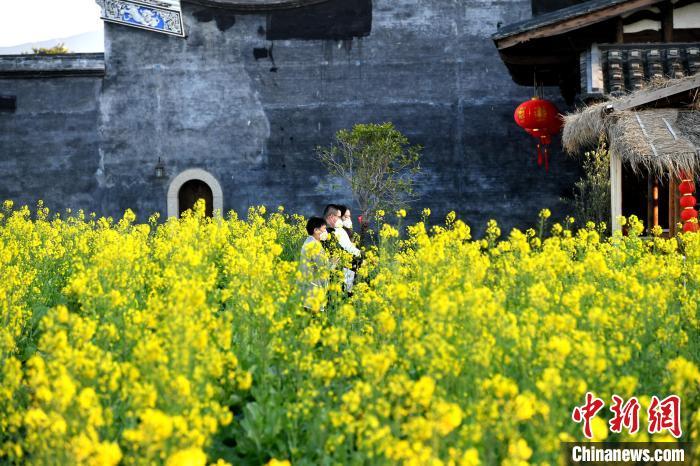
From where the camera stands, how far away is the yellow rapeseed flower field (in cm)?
321

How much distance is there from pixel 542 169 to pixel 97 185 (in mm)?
8378

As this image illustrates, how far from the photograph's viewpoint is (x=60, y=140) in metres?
16.8

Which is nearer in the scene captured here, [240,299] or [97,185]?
[240,299]

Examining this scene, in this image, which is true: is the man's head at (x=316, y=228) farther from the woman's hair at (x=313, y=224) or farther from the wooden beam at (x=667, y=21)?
the wooden beam at (x=667, y=21)

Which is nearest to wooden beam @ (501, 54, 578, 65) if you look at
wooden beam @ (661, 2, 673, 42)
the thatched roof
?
wooden beam @ (661, 2, 673, 42)

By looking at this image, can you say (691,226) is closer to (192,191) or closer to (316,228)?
(316,228)

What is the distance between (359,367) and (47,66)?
14.2 metres

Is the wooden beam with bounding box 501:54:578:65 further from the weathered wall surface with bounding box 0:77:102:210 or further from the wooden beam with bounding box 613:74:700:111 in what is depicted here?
the weathered wall surface with bounding box 0:77:102:210

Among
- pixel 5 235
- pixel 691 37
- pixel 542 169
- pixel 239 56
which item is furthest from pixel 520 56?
pixel 5 235

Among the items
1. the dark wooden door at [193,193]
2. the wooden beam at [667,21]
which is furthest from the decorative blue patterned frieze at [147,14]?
the wooden beam at [667,21]

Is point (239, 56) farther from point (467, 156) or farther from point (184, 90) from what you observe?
point (467, 156)

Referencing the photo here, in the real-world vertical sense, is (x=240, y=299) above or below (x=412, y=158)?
below

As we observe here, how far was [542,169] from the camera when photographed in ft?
52.5

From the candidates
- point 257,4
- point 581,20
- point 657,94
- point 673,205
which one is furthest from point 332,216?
point 257,4
